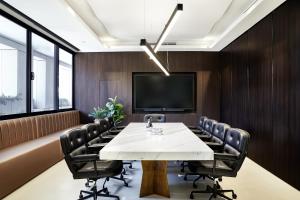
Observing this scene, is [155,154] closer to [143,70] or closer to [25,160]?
[25,160]

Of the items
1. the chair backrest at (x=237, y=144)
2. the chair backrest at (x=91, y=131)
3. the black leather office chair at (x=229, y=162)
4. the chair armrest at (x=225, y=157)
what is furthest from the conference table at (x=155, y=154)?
the chair backrest at (x=91, y=131)

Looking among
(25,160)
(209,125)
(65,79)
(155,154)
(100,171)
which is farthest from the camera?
(65,79)

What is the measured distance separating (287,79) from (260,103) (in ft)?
3.15

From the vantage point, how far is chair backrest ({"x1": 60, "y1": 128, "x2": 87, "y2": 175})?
100 inches

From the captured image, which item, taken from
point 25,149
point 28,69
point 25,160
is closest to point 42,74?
point 28,69

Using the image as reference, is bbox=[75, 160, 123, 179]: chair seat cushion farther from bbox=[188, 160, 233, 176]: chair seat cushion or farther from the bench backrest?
the bench backrest

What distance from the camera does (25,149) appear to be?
143 inches

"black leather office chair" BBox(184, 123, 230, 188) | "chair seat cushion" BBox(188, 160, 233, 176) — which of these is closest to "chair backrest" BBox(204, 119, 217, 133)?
"black leather office chair" BBox(184, 123, 230, 188)

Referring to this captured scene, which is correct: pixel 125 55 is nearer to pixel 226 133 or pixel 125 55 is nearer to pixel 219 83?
pixel 219 83

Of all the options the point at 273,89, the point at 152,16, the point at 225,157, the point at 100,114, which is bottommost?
the point at 225,157

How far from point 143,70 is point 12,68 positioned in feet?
12.3

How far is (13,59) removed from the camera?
446 cm

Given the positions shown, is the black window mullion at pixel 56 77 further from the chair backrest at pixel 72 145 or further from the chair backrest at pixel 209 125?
the chair backrest at pixel 209 125

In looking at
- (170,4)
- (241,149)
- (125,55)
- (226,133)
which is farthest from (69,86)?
(241,149)
